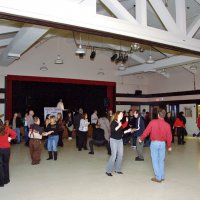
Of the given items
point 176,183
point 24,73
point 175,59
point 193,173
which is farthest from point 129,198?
point 24,73

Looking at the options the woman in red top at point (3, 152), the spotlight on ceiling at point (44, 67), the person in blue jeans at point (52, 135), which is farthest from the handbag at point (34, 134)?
the spotlight on ceiling at point (44, 67)

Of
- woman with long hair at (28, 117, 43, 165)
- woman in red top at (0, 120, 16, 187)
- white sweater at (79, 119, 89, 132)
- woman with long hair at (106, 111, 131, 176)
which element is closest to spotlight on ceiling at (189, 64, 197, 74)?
white sweater at (79, 119, 89, 132)

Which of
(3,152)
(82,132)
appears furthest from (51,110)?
(3,152)

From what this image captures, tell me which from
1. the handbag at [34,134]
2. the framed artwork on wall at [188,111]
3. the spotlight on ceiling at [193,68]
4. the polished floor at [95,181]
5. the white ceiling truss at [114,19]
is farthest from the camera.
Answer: the framed artwork on wall at [188,111]

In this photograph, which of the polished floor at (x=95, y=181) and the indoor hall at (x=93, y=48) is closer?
the indoor hall at (x=93, y=48)

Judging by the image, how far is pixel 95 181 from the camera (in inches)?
206

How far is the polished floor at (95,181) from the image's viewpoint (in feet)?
14.5

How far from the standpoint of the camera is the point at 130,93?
1714cm

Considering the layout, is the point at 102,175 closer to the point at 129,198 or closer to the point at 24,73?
the point at 129,198

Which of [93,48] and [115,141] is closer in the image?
[115,141]

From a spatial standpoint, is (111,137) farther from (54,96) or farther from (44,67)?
(54,96)

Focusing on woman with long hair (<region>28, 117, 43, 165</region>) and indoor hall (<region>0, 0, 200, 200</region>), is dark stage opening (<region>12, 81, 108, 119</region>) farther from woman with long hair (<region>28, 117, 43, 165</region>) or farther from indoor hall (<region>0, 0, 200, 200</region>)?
woman with long hair (<region>28, 117, 43, 165</region>)

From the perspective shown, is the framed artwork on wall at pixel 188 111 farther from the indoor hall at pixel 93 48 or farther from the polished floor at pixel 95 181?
the polished floor at pixel 95 181

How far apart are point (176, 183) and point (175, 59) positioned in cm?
724
